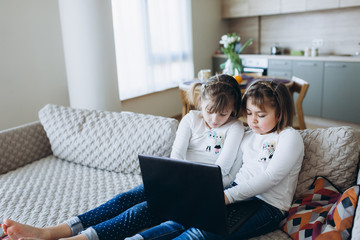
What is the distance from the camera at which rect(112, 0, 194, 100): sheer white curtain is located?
13.1 feet

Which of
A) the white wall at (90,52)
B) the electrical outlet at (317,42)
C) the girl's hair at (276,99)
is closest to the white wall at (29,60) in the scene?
the white wall at (90,52)

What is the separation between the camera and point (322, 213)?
1.39 m

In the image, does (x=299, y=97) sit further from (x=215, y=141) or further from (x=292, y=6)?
(x=292, y=6)

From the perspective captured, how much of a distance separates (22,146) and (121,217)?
3.76 ft

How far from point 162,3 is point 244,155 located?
3.21m

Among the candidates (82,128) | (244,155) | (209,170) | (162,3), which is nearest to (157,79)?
(162,3)

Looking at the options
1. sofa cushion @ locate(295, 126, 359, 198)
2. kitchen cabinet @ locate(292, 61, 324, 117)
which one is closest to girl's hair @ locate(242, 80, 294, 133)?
sofa cushion @ locate(295, 126, 359, 198)

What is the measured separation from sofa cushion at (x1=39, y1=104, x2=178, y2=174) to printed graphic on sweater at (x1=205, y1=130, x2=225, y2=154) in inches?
10.8

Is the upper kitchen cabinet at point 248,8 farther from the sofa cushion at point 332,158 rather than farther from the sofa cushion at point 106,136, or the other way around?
the sofa cushion at point 332,158

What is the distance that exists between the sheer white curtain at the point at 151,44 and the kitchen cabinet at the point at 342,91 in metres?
1.90

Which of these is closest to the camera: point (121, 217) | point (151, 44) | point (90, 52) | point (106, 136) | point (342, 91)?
point (121, 217)

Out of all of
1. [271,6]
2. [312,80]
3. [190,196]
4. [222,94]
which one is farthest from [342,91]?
[190,196]

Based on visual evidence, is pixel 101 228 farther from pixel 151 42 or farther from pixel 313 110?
pixel 313 110

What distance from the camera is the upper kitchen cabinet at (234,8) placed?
5.07 meters
